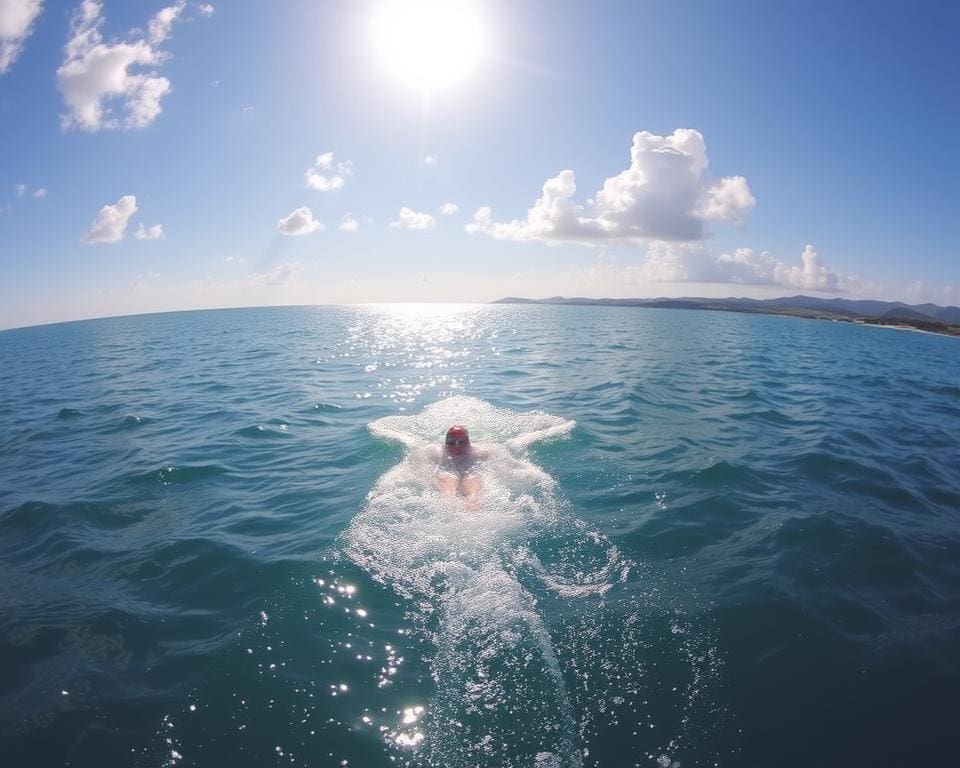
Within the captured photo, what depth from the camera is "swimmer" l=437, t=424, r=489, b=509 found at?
10375 millimetres

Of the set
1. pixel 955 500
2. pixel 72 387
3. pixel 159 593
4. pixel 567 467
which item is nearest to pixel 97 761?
pixel 159 593

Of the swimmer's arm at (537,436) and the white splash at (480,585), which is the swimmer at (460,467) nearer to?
the white splash at (480,585)

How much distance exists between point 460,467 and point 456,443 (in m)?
0.82

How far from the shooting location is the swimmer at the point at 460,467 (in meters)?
10.4

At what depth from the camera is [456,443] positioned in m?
12.4

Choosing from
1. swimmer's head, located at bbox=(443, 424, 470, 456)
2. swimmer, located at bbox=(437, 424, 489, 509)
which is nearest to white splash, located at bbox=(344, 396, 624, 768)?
swimmer, located at bbox=(437, 424, 489, 509)

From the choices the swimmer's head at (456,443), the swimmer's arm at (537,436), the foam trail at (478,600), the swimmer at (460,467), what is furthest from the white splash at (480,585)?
the swimmer's head at (456,443)

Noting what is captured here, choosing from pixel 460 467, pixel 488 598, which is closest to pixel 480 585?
pixel 488 598

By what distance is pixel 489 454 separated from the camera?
1266 cm

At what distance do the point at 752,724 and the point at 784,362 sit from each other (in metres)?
38.0

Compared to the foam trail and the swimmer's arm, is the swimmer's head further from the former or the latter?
the swimmer's arm

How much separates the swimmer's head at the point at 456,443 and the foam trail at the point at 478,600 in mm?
694

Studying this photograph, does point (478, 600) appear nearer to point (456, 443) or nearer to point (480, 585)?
point (480, 585)

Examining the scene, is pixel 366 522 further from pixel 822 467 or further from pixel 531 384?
pixel 531 384
